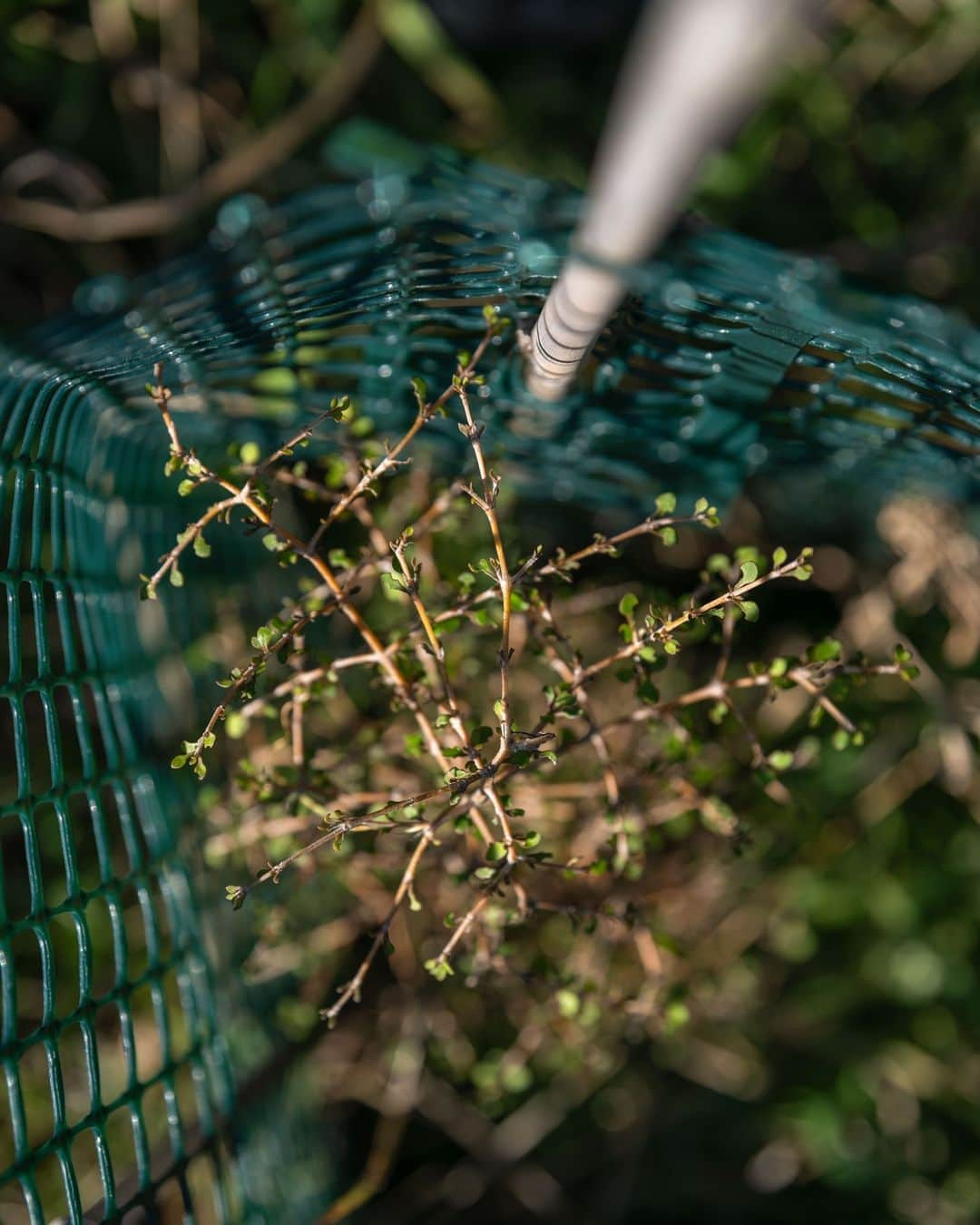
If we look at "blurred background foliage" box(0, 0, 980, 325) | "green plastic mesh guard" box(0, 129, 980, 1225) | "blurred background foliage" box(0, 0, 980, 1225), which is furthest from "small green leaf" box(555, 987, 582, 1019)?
"blurred background foliage" box(0, 0, 980, 325)

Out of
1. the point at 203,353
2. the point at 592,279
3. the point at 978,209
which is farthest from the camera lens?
the point at 978,209

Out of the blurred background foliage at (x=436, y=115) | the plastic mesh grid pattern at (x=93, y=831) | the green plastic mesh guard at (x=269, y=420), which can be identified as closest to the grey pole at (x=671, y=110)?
the green plastic mesh guard at (x=269, y=420)

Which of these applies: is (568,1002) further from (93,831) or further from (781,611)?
(781,611)

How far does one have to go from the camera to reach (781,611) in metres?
1.34

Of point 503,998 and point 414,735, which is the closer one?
point 414,735

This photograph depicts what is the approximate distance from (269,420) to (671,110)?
25.4 inches

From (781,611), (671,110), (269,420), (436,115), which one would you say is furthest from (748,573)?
(436,115)

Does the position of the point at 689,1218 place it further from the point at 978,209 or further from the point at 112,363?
the point at 978,209

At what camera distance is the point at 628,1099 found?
129 cm

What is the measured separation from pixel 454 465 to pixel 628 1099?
2.96ft

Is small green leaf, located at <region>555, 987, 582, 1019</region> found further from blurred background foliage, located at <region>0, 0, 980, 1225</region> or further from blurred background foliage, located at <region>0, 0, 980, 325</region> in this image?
blurred background foliage, located at <region>0, 0, 980, 325</region>

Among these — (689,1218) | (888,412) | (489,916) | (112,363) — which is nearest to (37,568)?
(112,363)

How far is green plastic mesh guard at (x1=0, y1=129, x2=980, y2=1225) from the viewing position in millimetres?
549

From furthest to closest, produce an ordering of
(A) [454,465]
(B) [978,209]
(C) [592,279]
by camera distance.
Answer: (B) [978,209], (A) [454,465], (C) [592,279]
